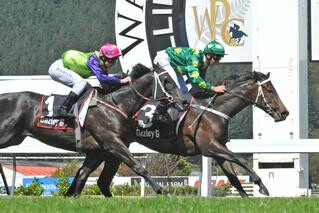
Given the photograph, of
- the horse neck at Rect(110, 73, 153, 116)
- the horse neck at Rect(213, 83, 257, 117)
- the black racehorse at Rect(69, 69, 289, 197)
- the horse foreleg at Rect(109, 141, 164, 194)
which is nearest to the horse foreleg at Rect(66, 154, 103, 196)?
the black racehorse at Rect(69, 69, 289, 197)

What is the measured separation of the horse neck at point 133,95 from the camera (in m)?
11.3

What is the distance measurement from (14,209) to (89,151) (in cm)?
311

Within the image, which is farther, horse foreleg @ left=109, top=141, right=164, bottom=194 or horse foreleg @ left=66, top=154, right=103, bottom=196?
horse foreleg @ left=66, top=154, right=103, bottom=196

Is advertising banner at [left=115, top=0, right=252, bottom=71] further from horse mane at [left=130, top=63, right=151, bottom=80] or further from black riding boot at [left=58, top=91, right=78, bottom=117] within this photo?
black riding boot at [left=58, top=91, right=78, bottom=117]

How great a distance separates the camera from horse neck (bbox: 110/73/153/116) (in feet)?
37.1

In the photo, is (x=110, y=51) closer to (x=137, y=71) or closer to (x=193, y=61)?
(x=137, y=71)

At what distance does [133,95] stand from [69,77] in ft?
2.66

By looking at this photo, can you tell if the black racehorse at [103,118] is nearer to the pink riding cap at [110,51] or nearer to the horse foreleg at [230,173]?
the pink riding cap at [110,51]

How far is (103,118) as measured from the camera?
11.3 meters

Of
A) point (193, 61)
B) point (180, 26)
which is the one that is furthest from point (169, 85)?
point (180, 26)

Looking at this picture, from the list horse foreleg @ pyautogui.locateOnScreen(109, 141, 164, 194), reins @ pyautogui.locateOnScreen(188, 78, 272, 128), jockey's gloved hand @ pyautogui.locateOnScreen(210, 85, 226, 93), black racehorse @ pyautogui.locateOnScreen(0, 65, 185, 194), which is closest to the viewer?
horse foreleg @ pyautogui.locateOnScreen(109, 141, 164, 194)

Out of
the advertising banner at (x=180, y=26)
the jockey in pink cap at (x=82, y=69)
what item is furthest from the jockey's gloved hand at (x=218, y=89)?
the advertising banner at (x=180, y=26)

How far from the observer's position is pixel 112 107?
37.0 feet

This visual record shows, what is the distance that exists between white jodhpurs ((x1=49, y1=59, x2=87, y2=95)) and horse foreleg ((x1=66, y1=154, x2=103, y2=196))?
2.39 feet
